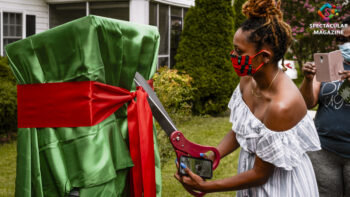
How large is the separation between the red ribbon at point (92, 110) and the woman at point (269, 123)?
244mm

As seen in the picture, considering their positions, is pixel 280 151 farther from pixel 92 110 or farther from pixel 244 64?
pixel 92 110

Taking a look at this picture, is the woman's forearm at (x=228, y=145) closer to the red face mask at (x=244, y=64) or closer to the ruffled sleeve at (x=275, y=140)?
the ruffled sleeve at (x=275, y=140)

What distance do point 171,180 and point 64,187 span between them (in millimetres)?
3953

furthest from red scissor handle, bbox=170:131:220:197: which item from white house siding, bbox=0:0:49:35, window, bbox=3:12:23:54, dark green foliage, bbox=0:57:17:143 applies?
window, bbox=3:12:23:54

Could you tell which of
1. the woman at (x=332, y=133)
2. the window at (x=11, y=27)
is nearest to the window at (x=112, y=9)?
the window at (x=11, y=27)

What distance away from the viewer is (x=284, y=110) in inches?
74.0

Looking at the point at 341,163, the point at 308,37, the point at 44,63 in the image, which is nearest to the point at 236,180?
the point at 44,63

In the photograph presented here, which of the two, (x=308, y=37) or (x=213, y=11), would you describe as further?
(x=308, y=37)

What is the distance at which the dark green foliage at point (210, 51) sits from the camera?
10.0 m

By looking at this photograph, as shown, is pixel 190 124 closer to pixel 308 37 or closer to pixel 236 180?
pixel 236 180

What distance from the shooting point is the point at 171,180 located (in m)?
5.62

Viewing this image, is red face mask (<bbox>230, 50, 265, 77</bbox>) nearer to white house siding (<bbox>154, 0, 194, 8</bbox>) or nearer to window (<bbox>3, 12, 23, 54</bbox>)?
white house siding (<bbox>154, 0, 194, 8</bbox>)

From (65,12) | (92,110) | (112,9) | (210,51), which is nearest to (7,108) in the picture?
Answer: (112,9)

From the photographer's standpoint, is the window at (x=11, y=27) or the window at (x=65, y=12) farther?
the window at (x=65, y=12)
